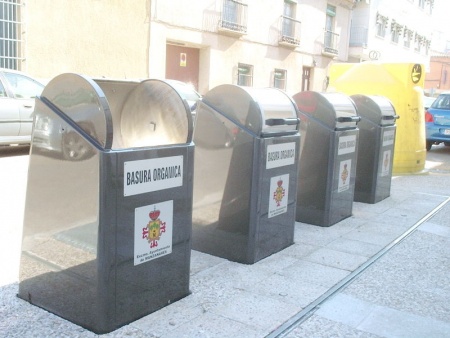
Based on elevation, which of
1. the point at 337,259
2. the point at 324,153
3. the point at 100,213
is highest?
the point at 324,153

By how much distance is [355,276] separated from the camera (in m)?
3.82

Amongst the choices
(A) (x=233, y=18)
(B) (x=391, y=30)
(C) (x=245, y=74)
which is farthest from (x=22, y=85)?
(B) (x=391, y=30)

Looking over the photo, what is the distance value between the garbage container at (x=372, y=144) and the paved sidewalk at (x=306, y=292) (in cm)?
116

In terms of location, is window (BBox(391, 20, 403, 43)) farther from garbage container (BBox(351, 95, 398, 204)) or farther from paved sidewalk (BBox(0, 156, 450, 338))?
paved sidewalk (BBox(0, 156, 450, 338))

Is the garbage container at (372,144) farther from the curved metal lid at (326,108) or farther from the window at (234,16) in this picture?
the window at (234,16)

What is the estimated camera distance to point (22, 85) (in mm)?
9234

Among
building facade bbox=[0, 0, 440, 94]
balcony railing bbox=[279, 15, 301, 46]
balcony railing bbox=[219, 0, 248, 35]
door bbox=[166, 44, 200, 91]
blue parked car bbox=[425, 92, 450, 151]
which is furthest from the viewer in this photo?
balcony railing bbox=[279, 15, 301, 46]

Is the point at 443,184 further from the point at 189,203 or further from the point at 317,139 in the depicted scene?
the point at 189,203

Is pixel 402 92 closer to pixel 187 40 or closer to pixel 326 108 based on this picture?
pixel 326 108

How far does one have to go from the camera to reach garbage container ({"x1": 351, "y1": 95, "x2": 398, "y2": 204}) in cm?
625

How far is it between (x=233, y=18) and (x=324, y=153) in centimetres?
1554

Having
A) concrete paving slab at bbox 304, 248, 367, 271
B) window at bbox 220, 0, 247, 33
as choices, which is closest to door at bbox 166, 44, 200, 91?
window at bbox 220, 0, 247, 33

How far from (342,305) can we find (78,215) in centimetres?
178

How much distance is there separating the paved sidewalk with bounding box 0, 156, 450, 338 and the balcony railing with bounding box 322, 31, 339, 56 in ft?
73.2
